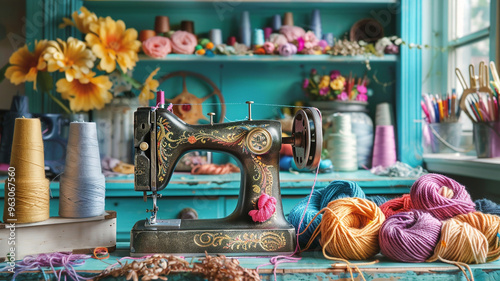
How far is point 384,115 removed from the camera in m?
2.76

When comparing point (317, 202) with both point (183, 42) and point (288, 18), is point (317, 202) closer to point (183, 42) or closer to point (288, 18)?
point (183, 42)

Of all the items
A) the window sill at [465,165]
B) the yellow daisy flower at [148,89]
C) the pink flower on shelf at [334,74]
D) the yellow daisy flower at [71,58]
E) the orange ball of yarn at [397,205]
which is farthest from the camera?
the pink flower on shelf at [334,74]

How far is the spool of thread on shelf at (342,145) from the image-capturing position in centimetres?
257

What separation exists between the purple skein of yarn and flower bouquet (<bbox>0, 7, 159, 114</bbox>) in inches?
65.6

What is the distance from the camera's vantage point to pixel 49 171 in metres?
Result: 2.26

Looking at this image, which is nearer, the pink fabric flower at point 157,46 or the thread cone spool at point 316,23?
the pink fabric flower at point 157,46

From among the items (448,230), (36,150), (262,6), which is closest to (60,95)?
(262,6)

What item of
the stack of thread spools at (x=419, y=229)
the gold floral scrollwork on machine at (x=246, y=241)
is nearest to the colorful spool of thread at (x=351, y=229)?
the stack of thread spools at (x=419, y=229)

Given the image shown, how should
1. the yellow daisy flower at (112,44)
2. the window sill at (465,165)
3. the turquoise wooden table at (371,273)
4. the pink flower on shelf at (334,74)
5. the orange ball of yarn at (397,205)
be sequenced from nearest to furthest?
the turquoise wooden table at (371,273) < the orange ball of yarn at (397,205) < the window sill at (465,165) < the yellow daisy flower at (112,44) < the pink flower on shelf at (334,74)

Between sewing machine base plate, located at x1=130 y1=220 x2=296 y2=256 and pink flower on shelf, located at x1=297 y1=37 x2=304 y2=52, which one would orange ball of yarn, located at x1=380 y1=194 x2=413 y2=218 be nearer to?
sewing machine base plate, located at x1=130 y1=220 x2=296 y2=256

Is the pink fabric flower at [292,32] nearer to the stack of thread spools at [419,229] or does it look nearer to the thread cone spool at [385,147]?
the thread cone spool at [385,147]

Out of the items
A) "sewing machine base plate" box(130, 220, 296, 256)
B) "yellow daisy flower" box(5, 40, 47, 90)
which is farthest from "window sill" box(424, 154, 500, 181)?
"yellow daisy flower" box(5, 40, 47, 90)

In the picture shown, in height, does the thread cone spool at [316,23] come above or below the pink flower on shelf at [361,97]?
above

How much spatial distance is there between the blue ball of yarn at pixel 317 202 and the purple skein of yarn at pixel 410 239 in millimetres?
195
